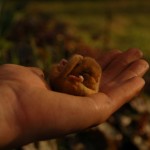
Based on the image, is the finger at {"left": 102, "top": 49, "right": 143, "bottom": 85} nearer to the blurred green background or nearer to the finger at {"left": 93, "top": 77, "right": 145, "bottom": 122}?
the finger at {"left": 93, "top": 77, "right": 145, "bottom": 122}

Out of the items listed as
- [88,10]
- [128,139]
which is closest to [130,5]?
[88,10]

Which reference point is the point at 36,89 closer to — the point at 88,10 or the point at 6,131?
the point at 6,131

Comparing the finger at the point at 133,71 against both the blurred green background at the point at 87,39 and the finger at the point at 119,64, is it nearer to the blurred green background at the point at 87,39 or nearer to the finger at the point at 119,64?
the finger at the point at 119,64

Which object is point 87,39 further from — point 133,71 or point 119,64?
point 133,71

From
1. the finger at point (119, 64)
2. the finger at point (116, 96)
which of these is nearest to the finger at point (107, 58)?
the finger at point (119, 64)

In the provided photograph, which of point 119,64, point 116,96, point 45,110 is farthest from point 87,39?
point 45,110

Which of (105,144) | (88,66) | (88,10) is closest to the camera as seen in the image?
(88,66)
